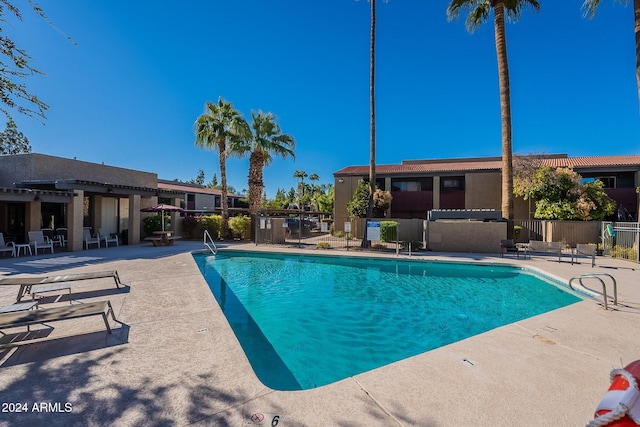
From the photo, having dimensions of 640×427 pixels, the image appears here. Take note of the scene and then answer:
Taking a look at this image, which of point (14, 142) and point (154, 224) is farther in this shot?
point (14, 142)

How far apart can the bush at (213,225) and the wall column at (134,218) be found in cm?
425

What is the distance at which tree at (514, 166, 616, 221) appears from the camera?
17.9 m

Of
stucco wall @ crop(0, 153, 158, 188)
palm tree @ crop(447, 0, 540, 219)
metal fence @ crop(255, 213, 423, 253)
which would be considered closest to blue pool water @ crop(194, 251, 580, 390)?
metal fence @ crop(255, 213, 423, 253)

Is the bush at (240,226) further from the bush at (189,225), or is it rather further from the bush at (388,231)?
the bush at (388,231)

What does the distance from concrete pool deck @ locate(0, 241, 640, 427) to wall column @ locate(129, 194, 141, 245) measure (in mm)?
14255

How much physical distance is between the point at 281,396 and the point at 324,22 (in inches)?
728

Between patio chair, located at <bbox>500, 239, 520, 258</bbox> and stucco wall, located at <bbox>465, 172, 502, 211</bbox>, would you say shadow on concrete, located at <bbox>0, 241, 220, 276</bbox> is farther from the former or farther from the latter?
stucco wall, located at <bbox>465, 172, 502, 211</bbox>

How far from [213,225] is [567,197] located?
24094mm

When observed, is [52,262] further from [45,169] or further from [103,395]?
[103,395]

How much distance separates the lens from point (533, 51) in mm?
16156

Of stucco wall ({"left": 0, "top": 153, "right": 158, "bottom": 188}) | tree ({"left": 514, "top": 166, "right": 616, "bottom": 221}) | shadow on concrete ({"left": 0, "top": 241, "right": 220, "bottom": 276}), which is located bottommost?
shadow on concrete ({"left": 0, "top": 241, "right": 220, "bottom": 276})

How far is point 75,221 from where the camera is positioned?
14.3m

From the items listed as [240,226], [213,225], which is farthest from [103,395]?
[213,225]

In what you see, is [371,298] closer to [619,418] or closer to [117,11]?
[619,418]
